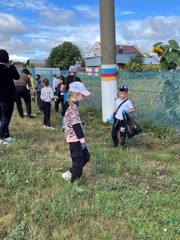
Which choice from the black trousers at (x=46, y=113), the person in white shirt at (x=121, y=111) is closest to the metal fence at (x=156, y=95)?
the person in white shirt at (x=121, y=111)

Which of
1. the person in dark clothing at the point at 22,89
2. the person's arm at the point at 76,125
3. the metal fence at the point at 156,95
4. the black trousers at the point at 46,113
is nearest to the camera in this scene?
the person's arm at the point at 76,125

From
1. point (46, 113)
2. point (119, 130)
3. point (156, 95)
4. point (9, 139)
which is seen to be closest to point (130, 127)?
point (119, 130)

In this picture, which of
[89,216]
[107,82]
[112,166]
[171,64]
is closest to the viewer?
[89,216]

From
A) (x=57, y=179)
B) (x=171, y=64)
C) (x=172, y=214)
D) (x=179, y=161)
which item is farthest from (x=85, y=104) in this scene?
(x=172, y=214)

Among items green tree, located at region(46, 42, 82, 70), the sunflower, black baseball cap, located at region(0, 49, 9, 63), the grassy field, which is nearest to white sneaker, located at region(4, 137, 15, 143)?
the grassy field

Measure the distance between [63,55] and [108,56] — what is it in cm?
8066

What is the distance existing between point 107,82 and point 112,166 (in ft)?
15.8

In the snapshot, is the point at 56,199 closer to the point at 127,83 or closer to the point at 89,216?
the point at 89,216

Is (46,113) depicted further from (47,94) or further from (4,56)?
(4,56)

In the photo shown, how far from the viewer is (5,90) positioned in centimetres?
765

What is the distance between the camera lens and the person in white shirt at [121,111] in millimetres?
7832

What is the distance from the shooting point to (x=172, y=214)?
4.28 meters

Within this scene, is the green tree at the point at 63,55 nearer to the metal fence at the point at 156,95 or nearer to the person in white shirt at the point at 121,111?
the metal fence at the point at 156,95

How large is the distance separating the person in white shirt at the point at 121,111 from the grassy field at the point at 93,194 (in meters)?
0.24
